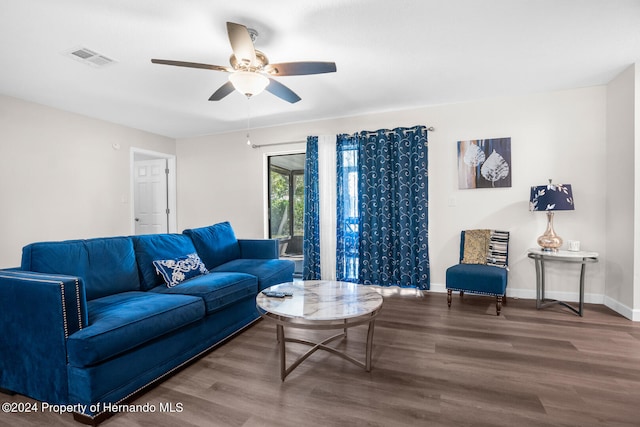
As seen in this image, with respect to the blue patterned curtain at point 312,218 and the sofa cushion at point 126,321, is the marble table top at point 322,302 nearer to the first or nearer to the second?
the sofa cushion at point 126,321

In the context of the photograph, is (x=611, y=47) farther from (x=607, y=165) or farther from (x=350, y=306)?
(x=350, y=306)

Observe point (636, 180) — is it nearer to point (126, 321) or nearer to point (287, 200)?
point (126, 321)

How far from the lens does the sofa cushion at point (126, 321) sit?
1568 mm

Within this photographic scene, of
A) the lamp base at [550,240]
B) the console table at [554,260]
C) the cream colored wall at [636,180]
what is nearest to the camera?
the cream colored wall at [636,180]

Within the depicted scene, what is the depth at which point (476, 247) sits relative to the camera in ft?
12.3

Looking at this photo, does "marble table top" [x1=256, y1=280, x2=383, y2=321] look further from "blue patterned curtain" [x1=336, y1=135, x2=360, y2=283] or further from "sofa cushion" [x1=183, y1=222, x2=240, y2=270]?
"blue patterned curtain" [x1=336, y1=135, x2=360, y2=283]

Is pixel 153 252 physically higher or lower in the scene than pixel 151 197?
lower

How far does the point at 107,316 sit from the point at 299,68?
2.03 metres

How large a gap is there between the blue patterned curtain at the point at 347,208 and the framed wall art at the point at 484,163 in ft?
4.63

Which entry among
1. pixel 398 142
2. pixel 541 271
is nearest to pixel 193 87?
pixel 398 142

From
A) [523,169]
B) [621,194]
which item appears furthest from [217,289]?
[621,194]

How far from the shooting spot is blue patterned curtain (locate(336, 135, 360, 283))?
4.45 metres

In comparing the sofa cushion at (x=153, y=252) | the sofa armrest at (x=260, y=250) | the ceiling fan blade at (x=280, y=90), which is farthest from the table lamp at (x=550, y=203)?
the sofa cushion at (x=153, y=252)

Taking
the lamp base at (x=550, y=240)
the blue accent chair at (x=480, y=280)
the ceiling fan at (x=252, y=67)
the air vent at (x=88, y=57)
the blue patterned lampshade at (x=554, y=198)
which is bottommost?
the blue accent chair at (x=480, y=280)
